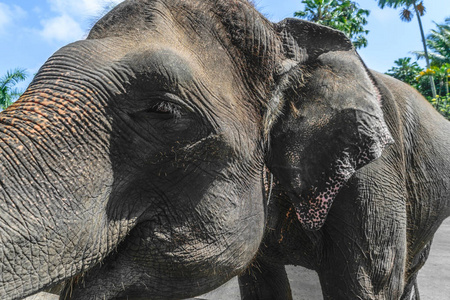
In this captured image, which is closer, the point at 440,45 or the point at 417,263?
the point at 417,263

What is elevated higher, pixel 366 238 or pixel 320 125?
pixel 320 125

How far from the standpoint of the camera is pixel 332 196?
4.77 ft

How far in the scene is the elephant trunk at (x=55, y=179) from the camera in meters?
0.90

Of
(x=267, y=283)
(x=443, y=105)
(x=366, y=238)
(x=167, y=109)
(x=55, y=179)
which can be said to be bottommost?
(x=267, y=283)

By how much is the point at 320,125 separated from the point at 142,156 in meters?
0.61

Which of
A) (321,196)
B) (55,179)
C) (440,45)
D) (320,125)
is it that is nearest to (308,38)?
(320,125)

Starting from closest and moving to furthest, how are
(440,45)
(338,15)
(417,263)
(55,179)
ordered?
(55,179) < (417,263) < (338,15) < (440,45)

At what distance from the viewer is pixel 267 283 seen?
2.79 meters

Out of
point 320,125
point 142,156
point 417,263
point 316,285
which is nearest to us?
point 142,156

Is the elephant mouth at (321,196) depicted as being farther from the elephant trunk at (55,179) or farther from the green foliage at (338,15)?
the green foliage at (338,15)

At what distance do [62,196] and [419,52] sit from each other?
3170 centimetres

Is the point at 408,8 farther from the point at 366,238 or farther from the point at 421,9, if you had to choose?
the point at 366,238

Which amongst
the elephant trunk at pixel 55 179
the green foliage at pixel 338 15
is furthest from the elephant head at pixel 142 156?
the green foliage at pixel 338 15

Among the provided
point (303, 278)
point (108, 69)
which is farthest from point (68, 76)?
point (303, 278)
